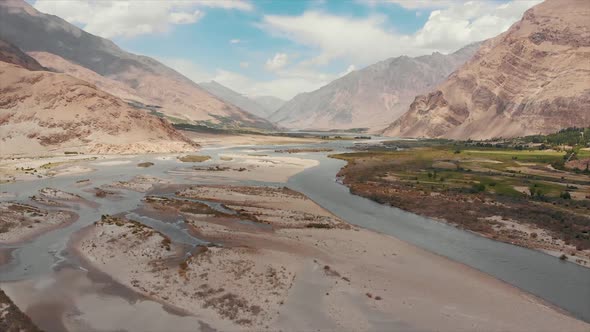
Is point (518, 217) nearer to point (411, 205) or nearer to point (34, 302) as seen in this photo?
point (411, 205)

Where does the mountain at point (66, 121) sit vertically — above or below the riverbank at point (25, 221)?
above

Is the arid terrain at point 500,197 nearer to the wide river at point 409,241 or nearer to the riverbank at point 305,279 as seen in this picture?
the wide river at point 409,241

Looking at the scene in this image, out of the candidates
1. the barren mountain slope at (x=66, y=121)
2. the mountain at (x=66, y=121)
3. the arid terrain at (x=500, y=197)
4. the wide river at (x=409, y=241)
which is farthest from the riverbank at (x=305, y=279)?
the mountain at (x=66, y=121)

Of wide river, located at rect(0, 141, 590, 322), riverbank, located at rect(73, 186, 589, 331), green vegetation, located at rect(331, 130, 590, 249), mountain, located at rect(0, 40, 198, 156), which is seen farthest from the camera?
mountain, located at rect(0, 40, 198, 156)

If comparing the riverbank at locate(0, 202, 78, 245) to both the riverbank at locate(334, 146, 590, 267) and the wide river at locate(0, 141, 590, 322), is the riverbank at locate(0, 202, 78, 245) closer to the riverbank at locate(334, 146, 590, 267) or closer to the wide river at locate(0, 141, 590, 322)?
the wide river at locate(0, 141, 590, 322)

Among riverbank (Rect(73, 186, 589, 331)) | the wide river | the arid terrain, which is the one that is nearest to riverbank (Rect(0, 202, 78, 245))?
the wide river

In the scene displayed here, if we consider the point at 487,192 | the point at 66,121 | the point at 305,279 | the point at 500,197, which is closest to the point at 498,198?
the point at 500,197

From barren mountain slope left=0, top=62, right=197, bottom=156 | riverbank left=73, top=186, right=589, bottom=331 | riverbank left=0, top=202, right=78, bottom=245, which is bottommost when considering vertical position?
riverbank left=73, top=186, right=589, bottom=331

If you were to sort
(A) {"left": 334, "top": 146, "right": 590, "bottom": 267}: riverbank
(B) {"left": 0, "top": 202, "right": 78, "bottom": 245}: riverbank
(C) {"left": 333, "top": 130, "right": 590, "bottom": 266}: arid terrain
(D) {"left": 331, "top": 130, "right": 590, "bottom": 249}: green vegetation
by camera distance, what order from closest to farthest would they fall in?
(B) {"left": 0, "top": 202, "right": 78, "bottom": 245}: riverbank, (A) {"left": 334, "top": 146, "right": 590, "bottom": 267}: riverbank, (C) {"left": 333, "top": 130, "right": 590, "bottom": 266}: arid terrain, (D) {"left": 331, "top": 130, "right": 590, "bottom": 249}: green vegetation
